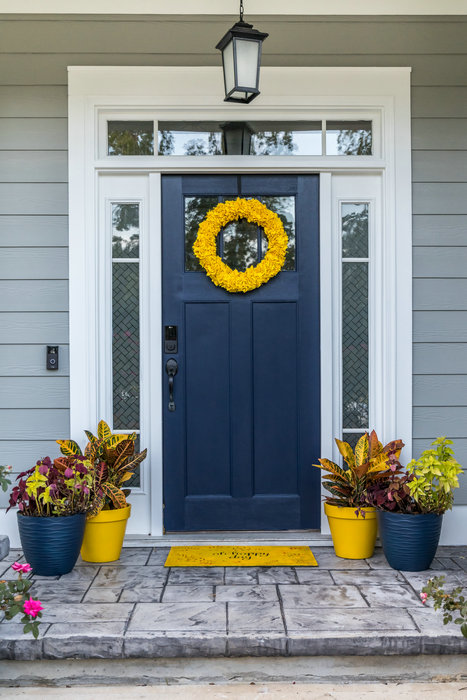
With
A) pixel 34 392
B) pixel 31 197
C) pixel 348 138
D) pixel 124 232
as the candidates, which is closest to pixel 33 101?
pixel 31 197

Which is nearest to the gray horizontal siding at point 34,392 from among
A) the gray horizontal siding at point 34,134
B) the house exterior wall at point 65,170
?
the house exterior wall at point 65,170

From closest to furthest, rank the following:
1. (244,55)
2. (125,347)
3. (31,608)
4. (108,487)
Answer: (31,608), (244,55), (108,487), (125,347)

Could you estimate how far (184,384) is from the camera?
354cm

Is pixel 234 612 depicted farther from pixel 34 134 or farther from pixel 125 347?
pixel 34 134

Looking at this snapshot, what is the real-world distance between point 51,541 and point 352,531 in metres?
1.41

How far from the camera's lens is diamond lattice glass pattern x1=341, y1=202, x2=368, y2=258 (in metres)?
3.56

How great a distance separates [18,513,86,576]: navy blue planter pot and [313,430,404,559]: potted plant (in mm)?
1210

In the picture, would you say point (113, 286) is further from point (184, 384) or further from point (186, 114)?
point (186, 114)

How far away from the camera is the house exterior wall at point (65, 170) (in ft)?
11.2

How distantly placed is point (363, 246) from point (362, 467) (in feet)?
3.90

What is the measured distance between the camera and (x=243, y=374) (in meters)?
3.55

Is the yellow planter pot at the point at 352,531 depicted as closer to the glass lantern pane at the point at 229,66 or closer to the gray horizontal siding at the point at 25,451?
the gray horizontal siding at the point at 25,451

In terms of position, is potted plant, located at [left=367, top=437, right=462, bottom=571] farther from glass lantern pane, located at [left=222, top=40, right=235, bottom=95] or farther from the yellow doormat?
glass lantern pane, located at [left=222, top=40, right=235, bottom=95]

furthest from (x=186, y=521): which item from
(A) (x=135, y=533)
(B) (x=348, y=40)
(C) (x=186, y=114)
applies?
(B) (x=348, y=40)
